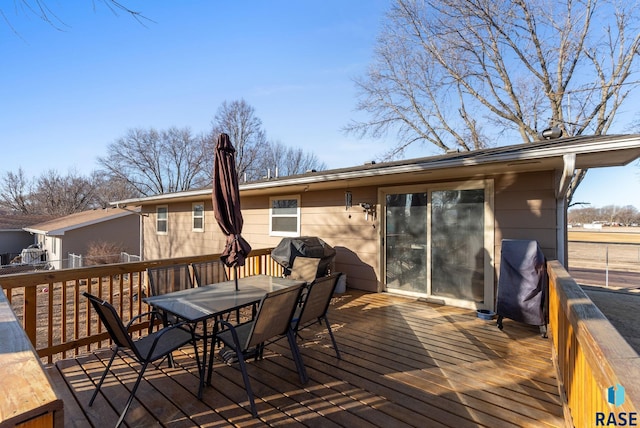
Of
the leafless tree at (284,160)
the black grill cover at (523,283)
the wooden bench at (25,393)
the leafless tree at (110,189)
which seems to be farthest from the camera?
the leafless tree at (110,189)

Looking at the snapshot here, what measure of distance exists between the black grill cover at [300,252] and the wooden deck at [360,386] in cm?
161

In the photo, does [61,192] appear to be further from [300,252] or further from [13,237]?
[300,252]

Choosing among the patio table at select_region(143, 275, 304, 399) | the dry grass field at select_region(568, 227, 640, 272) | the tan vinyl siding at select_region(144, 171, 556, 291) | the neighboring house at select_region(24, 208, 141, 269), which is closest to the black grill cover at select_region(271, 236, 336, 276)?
the tan vinyl siding at select_region(144, 171, 556, 291)

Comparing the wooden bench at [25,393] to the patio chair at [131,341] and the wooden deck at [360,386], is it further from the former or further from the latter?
the wooden deck at [360,386]

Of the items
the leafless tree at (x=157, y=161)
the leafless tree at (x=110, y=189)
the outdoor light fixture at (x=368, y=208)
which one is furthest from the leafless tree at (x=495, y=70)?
the leafless tree at (x=110, y=189)

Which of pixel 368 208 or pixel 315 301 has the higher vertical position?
pixel 368 208

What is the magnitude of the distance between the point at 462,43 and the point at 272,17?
8.05 m

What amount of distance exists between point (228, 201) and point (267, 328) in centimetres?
141

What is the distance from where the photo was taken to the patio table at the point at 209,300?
2.55 meters

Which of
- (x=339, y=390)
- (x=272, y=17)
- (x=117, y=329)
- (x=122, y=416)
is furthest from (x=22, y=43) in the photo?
(x=272, y=17)

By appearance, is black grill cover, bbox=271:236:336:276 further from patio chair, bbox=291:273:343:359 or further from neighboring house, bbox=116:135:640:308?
patio chair, bbox=291:273:343:359

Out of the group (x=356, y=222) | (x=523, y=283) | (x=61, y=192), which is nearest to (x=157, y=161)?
(x=61, y=192)

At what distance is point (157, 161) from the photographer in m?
24.0

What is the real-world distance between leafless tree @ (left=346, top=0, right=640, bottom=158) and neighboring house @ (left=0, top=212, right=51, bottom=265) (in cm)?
2405
